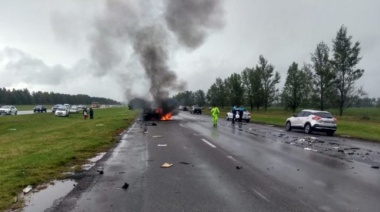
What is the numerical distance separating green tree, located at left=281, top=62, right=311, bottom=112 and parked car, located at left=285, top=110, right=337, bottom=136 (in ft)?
89.3

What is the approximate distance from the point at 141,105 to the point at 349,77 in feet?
84.2

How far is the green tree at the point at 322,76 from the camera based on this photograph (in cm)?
4520

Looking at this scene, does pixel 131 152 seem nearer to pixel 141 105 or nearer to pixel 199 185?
pixel 199 185

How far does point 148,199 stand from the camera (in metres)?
6.63

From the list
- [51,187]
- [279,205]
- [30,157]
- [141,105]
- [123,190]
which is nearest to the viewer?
[279,205]

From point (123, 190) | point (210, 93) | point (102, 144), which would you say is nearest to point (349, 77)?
point (102, 144)

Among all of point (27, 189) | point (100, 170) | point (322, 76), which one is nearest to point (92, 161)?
point (100, 170)

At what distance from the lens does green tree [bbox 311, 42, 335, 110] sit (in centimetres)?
4520

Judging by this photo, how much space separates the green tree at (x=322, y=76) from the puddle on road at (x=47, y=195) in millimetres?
41668

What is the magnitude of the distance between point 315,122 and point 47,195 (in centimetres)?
2213

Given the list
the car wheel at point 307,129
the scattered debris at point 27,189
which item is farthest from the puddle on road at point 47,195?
the car wheel at point 307,129

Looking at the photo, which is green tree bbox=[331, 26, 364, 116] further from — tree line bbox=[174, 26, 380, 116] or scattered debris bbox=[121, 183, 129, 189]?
scattered debris bbox=[121, 183, 129, 189]

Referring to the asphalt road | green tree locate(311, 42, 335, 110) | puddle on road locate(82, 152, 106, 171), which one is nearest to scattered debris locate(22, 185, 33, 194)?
the asphalt road

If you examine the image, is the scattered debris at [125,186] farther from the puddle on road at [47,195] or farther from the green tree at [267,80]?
the green tree at [267,80]
